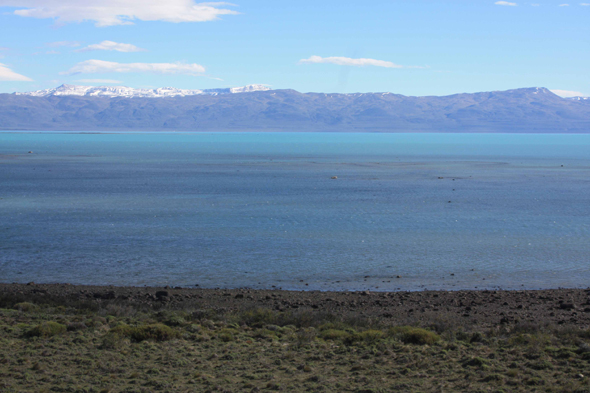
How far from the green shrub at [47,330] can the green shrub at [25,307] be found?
279 centimetres

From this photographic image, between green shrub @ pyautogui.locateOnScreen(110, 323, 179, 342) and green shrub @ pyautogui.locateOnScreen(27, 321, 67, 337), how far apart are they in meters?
1.23

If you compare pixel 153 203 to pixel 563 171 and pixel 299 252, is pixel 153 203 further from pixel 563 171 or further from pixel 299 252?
pixel 563 171

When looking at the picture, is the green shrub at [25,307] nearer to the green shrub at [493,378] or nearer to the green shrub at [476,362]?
the green shrub at [476,362]

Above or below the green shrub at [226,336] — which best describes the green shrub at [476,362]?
above

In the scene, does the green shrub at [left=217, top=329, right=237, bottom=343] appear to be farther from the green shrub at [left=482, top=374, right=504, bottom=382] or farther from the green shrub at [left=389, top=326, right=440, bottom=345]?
the green shrub at [left=482, top=374, right=504, bottom=382]

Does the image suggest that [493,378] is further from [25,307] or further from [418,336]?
[25,307]

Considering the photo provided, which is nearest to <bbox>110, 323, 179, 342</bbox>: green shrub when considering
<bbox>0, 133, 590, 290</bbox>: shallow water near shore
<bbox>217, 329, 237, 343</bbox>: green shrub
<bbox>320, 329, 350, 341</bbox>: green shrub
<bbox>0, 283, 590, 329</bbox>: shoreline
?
<bbox>217, 329, 237, 343</bbox>: green shrub

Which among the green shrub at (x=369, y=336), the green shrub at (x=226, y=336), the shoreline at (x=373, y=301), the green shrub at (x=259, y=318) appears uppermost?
the green shrub at (x=369, y=336)

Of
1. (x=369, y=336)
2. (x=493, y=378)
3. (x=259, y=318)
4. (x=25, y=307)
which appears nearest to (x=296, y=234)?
(x=259, y=318)

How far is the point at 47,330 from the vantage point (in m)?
14.4

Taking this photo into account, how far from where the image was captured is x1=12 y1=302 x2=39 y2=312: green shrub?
1714 centimetres

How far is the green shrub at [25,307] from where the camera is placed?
1714 cm

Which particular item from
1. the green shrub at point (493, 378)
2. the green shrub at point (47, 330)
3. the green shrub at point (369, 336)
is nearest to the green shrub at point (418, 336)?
the green shrub at point (369, 336)

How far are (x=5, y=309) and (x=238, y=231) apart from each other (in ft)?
59.0
